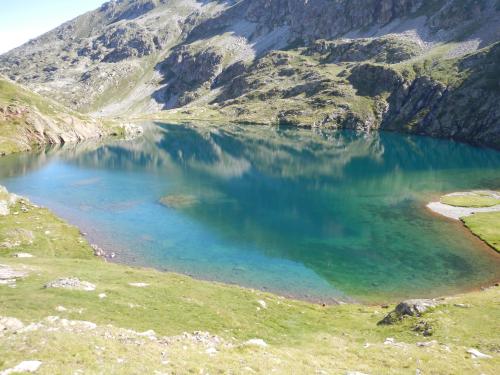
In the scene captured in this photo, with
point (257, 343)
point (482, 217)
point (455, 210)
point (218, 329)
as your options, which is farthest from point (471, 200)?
point (257, 343)

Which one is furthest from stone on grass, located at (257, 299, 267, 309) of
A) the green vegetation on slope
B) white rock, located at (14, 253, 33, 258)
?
the green vegetation on slope

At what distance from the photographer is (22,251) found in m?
56.8

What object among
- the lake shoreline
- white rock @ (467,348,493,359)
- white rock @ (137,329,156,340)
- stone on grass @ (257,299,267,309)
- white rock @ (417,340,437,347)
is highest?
white rock @ (137,329,156,340)

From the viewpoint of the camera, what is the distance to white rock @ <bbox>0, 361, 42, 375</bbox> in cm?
1906

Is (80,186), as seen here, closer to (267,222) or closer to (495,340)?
(267,222)

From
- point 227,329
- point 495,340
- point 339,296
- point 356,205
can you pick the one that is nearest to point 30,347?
point 227,329

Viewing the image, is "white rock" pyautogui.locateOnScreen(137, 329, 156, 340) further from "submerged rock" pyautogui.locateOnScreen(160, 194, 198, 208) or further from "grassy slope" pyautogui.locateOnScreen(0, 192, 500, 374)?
"submerged rock" pyautogui.locateOnScreen(160, 194, 198, 208)

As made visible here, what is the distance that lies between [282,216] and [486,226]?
38535 mm

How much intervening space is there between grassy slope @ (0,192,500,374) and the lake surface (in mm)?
11457

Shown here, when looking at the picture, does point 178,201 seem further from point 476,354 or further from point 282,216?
point 476,354

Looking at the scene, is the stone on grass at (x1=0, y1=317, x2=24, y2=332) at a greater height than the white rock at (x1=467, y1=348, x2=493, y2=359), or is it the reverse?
the stone on grass at (x1=0, y1=317, x2=24, y2=332)

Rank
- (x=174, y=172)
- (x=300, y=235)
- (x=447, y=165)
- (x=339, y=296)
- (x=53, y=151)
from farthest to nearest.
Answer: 1. (x=53, y=151)
2. (x=447, y=165)
3. (x=174, y=172)
4. (x=300, y=235)
5. (x=339, y=296)

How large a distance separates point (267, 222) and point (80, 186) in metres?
57.1

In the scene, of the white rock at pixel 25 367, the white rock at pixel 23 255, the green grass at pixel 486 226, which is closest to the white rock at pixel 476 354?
the white rock at pixel 25 367
